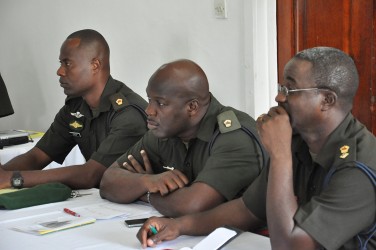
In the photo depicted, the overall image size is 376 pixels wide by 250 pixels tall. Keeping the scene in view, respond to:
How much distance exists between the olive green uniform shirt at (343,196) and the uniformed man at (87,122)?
1.44m

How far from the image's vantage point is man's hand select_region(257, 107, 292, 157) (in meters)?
1.95

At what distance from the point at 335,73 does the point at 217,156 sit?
2.39 ft

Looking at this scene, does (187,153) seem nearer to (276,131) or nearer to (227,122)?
(227,122)

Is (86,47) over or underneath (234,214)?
over

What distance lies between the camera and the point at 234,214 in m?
2.22

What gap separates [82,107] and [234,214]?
1.55 m

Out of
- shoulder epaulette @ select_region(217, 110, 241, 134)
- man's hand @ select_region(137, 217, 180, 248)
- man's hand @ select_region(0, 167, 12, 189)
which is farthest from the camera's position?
man's hand @ select_region(0, 167, 12, 189)

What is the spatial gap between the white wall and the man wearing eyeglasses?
61.6 inches

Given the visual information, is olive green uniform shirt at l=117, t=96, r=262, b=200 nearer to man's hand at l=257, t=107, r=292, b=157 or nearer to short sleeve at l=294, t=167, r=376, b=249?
man's hand at l=257, t=107, r=292, b=157

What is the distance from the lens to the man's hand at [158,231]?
2066 mm

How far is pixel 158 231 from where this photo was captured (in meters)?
2.12

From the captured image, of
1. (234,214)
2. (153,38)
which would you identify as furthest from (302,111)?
(153,38)

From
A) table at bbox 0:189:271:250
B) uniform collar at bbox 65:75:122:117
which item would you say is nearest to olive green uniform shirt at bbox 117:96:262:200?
table at bbox 0:189:271:250

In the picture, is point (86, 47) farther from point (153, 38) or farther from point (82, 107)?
point (153, 38)
